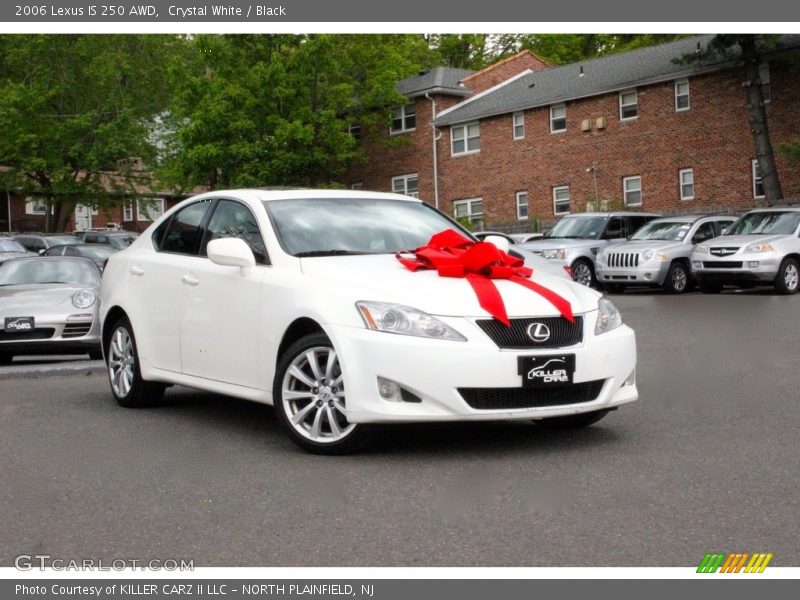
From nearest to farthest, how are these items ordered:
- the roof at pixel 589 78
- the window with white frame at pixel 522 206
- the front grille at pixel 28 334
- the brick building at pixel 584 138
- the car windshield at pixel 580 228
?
1. the front grille at pixel 28 334
2. the car windshield at pixel 580 228
3. the brick building at pixel 584 138
4. the roof at pixel 589 78
5. the window with white frame at pixel 522 206

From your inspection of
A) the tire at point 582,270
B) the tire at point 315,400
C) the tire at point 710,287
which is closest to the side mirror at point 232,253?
the tire at point 315,400

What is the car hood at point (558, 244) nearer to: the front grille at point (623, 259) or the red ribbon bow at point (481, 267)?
the front grille at point (623, 259)

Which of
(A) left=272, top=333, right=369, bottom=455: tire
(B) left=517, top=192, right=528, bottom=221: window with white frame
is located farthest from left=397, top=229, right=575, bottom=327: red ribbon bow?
(B) left=517, top=192, right=528, bottom=221: window with white frame

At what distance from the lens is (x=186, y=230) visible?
8.92m

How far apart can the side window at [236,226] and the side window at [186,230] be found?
17cm

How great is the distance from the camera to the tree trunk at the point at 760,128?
3603cm

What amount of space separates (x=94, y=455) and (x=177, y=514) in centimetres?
185

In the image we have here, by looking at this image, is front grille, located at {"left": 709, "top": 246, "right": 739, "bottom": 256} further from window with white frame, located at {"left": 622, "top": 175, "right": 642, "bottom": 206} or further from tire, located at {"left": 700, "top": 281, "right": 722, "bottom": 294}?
window with white frame, located at {"left": 622, "top": 175, "right": 642, "bottom": 206}

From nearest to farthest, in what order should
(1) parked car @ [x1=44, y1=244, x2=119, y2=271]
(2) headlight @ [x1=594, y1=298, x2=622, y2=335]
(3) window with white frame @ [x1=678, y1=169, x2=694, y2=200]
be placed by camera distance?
(2) headlight @ [x1=594, y1=298, x2=622, y2=335], (1) parked car @ [x1=44, y1=244, x2=119, y2=271], (3) window with white frame @ [x1=678, y1=169, x2=694, y2=200]

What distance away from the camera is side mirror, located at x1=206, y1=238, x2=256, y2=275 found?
25.2ft

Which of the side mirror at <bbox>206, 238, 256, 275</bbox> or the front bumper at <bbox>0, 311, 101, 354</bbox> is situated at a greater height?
the side mirror at <bbox>206, 238, 256, 275</bbox>

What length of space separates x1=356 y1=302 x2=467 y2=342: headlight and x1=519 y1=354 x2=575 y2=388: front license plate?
40 cm

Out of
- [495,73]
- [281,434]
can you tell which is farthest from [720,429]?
[495,73]

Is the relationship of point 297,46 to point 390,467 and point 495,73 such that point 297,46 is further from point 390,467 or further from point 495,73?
point 390,467
